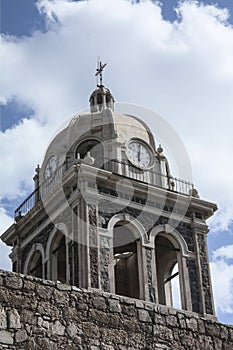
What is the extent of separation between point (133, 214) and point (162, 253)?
97.3 inches

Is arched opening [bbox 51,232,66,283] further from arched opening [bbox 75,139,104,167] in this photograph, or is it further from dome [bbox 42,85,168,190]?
arched opening [bbox 75,139,104,167]

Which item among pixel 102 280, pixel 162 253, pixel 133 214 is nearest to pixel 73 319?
pixel 102 280

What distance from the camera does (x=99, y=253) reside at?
2248 centimetres

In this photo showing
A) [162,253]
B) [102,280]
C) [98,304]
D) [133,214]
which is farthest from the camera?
[162,253]

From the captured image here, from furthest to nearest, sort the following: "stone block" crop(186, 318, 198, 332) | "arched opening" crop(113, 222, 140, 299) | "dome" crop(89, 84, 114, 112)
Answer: "dome" crop(89, 84, 114, 112) → "arched opening" crop(113, 222, 140, 299) → "stone block" crop(186, 318, 198, 332)

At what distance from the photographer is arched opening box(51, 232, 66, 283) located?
2384 cm

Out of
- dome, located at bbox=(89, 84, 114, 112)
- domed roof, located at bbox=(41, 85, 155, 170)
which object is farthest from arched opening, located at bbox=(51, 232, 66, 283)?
dome, located at bbox=(89, 84, 114, 112)

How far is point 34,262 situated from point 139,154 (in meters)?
4.66

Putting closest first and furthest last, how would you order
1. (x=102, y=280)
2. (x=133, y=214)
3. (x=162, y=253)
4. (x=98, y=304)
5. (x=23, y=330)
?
(x=23, y=330) < (x=98, y=304) < (x=102, y=280) < (x=133, y=214) < (x=162, y=253)

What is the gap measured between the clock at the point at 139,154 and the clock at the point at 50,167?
227cm

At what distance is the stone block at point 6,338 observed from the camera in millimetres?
7500

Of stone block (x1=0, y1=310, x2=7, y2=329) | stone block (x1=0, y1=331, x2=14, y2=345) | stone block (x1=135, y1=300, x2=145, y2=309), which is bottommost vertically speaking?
stone block (x1=0, y1=331, x2=14, y2=345)

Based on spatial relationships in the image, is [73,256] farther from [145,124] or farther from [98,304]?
[98,304]

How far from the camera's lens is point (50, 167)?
83.7ft
